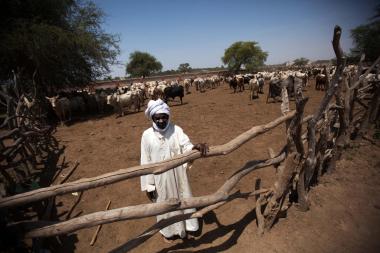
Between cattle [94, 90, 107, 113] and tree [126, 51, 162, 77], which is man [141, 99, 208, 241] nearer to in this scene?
cattle [94, 90, 107, 113]

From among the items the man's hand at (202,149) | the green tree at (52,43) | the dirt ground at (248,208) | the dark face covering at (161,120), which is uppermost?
the green tree at (52,43)

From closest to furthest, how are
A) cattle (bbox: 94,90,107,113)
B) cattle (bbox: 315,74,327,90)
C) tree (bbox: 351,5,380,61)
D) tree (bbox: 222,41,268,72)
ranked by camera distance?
cattle (bbox: 94,90,107,113) < cattle (bbox: 315,74,327,90) < tree (bbox: 351,5,380,61) < tree (bbox: 222,41,268,72)

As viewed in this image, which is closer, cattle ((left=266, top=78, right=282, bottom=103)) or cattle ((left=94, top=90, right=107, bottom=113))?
cattle ((left=266, top=78, right=282, bottom=103))

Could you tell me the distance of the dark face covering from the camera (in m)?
2.99

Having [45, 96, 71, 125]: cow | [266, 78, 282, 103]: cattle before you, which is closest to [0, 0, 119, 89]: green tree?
[45, 96, 71, 125]: cow

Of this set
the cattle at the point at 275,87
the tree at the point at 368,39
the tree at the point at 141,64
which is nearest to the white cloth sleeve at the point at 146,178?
the cattle at the point at 275,87

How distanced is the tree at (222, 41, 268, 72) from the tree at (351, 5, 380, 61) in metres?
19.3

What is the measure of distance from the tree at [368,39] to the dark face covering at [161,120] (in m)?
26.5

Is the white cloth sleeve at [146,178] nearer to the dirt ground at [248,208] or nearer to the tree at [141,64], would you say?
the dirt ground at [248,208]

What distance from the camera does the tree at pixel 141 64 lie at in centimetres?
5288

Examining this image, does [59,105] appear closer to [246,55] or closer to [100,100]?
[100,100]

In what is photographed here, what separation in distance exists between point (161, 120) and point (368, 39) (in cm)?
3677

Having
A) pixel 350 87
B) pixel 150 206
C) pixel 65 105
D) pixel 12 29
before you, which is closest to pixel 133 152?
pixel 150 206

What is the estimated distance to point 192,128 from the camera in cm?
923
